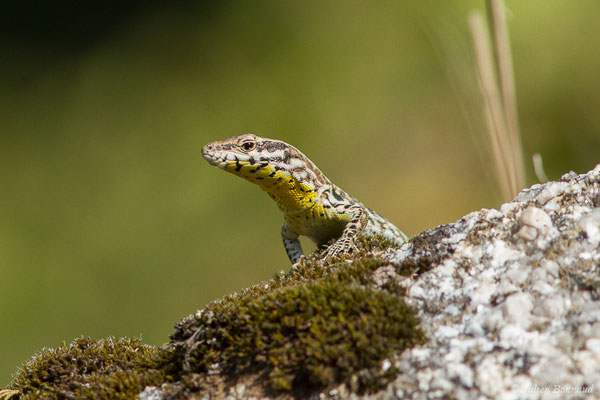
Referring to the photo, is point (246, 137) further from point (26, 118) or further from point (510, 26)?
point (26, 118)

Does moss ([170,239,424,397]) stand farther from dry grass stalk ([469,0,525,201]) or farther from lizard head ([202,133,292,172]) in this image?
lizard head ([202,133,292,172])

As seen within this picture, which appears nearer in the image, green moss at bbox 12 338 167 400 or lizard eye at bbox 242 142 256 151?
green moss at bbox 12 338 167 400

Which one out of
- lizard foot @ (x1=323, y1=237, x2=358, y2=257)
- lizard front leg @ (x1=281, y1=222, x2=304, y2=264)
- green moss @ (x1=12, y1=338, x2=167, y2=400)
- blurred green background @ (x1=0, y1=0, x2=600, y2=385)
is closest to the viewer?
green moss @ (x1=12, y1=338, x2=167, y2=400)

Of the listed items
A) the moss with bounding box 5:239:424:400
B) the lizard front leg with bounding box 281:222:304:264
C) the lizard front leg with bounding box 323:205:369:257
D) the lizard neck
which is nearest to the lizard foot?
the lizard front leg with bounding box 323:205:369:257

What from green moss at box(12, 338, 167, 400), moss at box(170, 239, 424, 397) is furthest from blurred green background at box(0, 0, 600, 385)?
moss at box(170, 239, 424, 397)

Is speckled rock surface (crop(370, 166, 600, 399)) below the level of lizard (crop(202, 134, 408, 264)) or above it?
below

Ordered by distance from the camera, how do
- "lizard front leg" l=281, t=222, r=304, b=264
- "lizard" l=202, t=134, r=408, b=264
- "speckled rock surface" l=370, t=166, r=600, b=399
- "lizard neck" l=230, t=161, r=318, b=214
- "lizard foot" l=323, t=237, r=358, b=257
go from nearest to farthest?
"speckled rock surface" l=370, t=166, r=600, b=399 < "lizard foot" l=323, t=237, r=358, b=257 < "lizard" l=202, t=134, r=408, b=264 < "lizard neck" l=230, t=161, r=318, b=214 < "lizard front leg" l=281, t=222, r=304, b=264

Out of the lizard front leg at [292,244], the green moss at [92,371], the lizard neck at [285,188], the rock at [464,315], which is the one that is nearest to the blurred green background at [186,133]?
the lizard front leg at [292,244]

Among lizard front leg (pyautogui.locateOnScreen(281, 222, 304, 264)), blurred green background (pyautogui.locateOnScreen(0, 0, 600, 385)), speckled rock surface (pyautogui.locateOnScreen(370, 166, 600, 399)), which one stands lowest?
speckled rock surface (pyautogui.locateOnScreen(370, 166, 600, 399))
